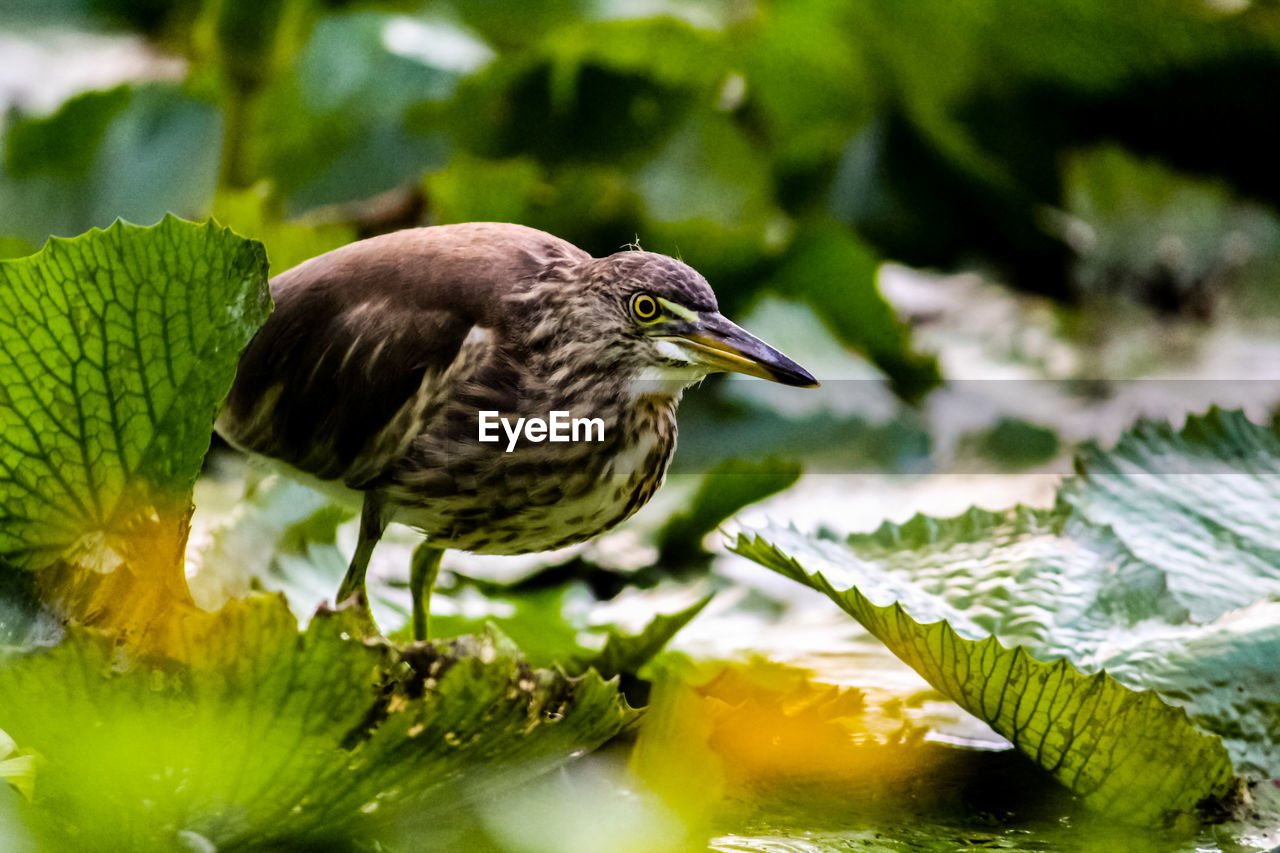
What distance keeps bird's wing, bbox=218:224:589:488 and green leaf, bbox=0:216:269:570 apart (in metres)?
0.18

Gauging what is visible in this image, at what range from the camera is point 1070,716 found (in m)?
1.09

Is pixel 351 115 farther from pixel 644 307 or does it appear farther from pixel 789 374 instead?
pixel 789 374

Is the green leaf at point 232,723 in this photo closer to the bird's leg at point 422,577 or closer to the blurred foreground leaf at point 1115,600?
the blurred foreground leaf at point 1115,600

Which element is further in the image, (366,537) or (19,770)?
(366,537)

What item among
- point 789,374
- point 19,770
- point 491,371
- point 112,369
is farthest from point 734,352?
point 19,770

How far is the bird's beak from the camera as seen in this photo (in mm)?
1072

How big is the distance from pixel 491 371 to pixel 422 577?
0.36m

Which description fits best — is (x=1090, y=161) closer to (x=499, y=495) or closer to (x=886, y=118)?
(x=886, y=118)

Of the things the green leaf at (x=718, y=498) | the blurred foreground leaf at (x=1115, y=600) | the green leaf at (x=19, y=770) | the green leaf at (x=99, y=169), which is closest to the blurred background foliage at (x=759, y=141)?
the green leaf at (x=99, y=169)

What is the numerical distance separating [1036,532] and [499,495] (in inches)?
22.7

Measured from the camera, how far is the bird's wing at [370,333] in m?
1.17

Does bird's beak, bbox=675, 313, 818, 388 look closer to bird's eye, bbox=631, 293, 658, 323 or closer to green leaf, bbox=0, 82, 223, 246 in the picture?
bird's eye, bbox=631, 293, 658, 323

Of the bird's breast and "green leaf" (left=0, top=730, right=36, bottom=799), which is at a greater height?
the bird's breast

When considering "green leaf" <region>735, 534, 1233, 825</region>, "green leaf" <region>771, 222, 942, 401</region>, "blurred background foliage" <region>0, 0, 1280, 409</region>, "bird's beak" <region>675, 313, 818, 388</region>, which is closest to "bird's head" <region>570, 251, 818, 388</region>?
"bird's beak" <region>675, 313, 818, 388</region>
